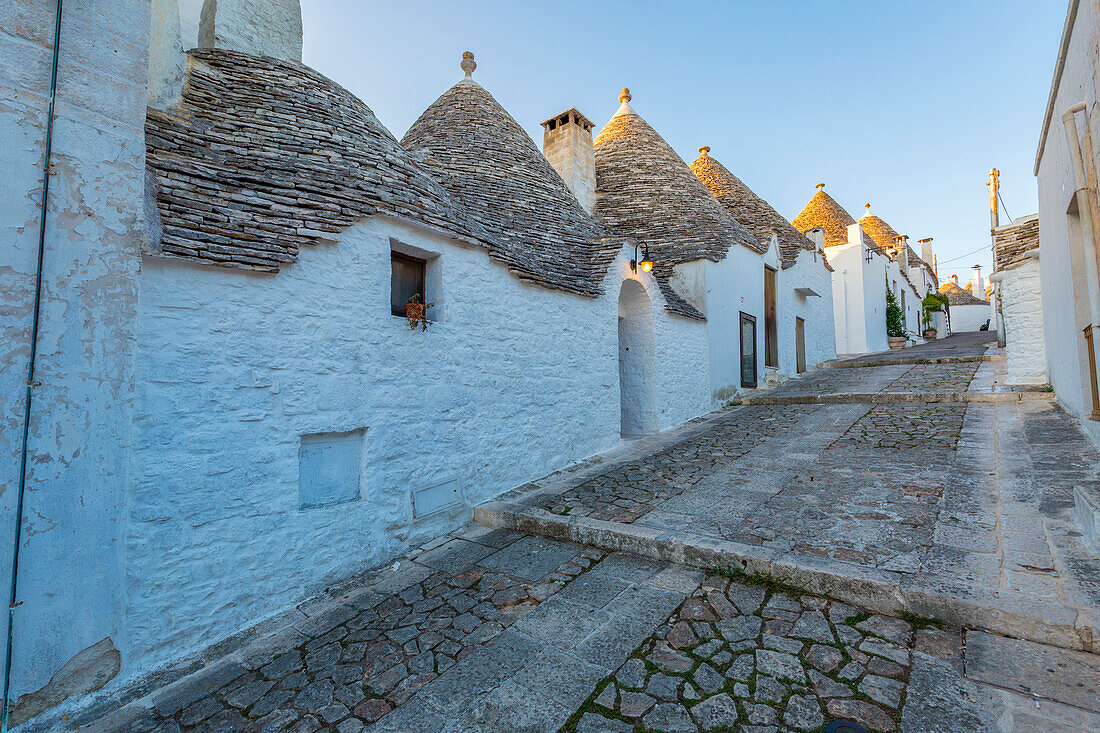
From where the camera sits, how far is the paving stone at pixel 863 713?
212 centimetres

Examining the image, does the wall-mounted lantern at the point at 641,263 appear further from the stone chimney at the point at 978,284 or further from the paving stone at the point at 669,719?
the stone chimney at the point at 978,284

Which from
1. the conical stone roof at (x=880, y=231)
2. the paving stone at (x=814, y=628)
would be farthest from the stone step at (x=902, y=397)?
the conical stone roof at (x=880, y=231)

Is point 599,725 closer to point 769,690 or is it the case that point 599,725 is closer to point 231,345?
point 769,690

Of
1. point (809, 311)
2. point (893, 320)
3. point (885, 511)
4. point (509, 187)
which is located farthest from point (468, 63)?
point (893, 320)

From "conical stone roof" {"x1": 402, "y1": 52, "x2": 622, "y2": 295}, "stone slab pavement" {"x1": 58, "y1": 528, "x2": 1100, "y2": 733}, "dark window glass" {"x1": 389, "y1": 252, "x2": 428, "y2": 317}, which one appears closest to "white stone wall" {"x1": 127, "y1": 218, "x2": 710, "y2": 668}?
"dark window glass" {"x1": 389, "y1": 252, "x2": 428, "y2": 317}

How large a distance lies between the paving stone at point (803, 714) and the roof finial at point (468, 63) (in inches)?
455

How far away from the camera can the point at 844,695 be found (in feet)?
7.60

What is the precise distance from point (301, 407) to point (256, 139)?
8.02 ft

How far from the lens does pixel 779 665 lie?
2.56m

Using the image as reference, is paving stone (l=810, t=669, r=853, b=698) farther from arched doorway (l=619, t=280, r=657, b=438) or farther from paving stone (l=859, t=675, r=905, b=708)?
arched doorway (l=619, t=280, r=657, b=438)

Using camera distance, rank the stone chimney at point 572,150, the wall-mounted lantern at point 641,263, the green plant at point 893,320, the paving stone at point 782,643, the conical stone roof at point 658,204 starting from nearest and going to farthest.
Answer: the paving stone at point 782,643 < the wall-mounted lantern at point 641,263 < the conical stone roof at point 658,204 < the stone chimney at point 572,150 < the green plant at point 893,320

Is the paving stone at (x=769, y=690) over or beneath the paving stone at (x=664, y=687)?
over

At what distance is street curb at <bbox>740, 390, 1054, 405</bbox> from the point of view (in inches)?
323

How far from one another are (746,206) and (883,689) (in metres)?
16.2
